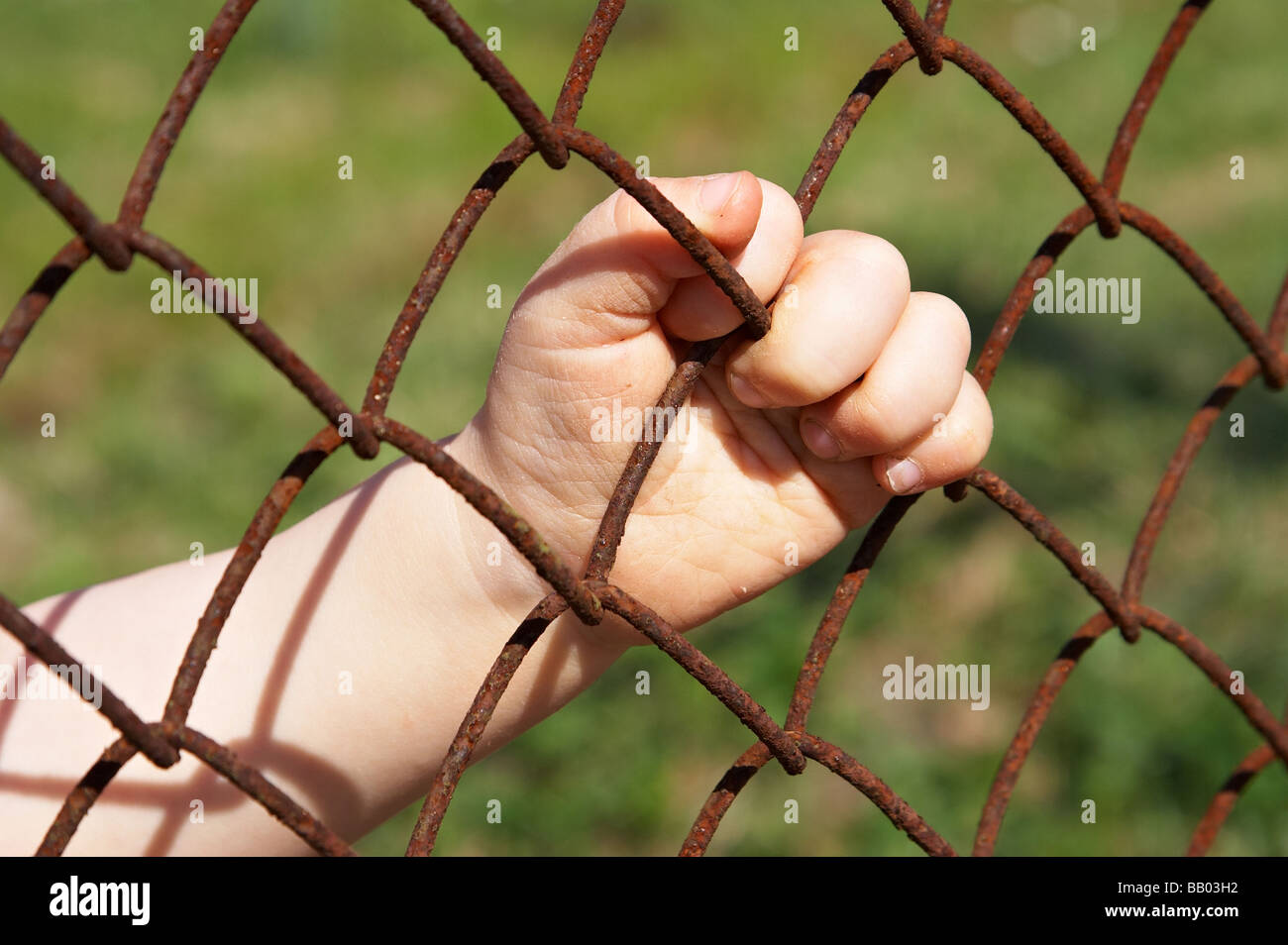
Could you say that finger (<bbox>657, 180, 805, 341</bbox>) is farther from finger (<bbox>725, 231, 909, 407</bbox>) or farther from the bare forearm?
the bare forearm

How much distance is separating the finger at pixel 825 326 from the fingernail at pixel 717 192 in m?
0.09

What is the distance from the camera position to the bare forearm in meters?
0.83

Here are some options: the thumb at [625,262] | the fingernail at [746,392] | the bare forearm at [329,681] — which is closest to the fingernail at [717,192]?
the thumb at [625,262]

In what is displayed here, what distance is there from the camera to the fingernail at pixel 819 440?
0.78m

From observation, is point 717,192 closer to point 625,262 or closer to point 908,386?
point 625,262

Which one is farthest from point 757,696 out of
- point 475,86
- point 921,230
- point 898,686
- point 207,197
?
point 475,86

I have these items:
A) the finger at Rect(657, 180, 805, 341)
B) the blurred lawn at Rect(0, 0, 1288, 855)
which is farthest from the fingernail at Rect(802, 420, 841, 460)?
the blurred lawn at Rect(0, 0, 1288, 855)

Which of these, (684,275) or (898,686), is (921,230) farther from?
(684,275)

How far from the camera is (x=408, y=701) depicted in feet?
2.79

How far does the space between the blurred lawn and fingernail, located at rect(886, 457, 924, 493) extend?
89cm

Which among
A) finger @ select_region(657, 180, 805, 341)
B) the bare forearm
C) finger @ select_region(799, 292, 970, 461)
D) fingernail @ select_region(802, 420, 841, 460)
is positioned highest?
finger @ select_region(657, 180, 805, 341)

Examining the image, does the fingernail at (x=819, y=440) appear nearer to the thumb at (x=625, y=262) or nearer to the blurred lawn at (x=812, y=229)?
the thumb at (x=625, y=262)

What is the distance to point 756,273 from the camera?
2.27ft
